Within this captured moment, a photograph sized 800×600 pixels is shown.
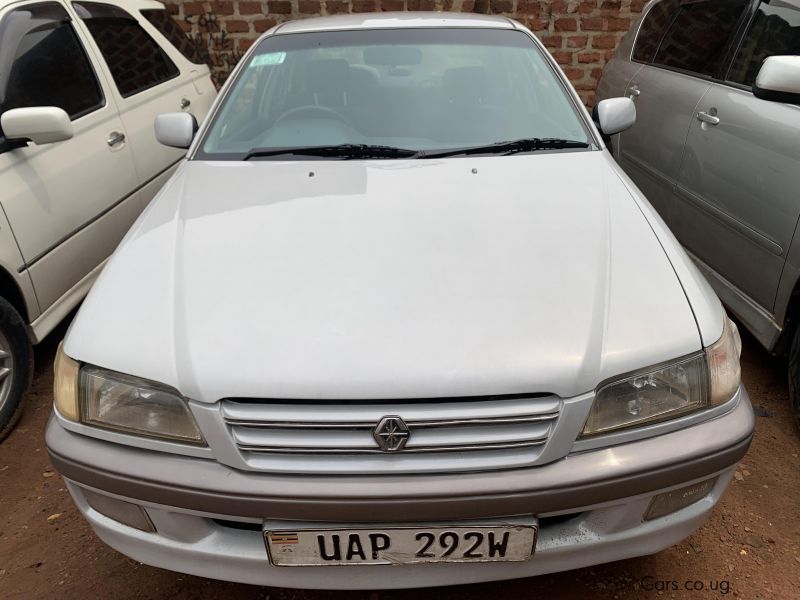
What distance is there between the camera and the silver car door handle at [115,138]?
301 cm

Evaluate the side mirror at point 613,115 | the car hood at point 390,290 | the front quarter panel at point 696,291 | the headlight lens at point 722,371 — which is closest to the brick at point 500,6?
the side mirror at point 613,115

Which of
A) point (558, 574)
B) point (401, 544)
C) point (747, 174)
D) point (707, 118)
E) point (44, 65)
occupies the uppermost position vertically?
point (44, 65)

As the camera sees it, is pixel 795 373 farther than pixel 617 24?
No

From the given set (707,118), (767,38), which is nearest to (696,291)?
(707,118)

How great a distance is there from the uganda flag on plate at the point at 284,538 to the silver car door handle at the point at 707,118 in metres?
→ 2.58

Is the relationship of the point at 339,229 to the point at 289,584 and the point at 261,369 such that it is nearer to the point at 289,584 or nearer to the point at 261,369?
the point at 261,369

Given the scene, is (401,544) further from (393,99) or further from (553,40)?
(553,40)

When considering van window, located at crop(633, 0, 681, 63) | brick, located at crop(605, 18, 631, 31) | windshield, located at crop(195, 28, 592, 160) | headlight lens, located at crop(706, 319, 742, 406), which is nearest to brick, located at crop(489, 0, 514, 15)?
brick, located at crop(605, 18, 631, 31)

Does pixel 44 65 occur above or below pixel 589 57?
above

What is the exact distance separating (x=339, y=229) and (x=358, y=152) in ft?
1.76

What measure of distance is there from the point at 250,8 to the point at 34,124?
3801mm

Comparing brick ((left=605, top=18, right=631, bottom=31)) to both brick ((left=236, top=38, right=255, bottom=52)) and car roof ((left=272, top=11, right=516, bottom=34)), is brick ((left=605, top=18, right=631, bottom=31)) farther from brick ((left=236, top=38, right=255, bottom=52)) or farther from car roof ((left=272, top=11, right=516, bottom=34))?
car roof ((left=272, top=11, right=516, bottom=34))

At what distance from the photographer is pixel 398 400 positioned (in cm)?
131

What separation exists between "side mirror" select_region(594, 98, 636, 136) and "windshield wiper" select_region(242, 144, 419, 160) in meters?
0.83
